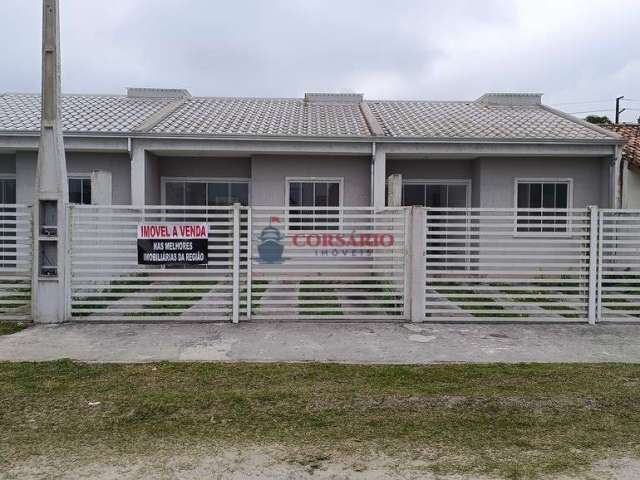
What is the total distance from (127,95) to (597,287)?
46.5ft

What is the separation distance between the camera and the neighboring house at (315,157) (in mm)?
12289

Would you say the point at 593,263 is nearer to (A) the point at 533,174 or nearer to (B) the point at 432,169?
(A) the point at 533,174

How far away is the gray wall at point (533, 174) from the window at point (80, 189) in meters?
9.68

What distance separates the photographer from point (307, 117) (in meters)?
14.7

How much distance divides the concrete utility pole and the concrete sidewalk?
1.55 feet

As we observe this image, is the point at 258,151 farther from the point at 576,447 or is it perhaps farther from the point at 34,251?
the point at 576,447

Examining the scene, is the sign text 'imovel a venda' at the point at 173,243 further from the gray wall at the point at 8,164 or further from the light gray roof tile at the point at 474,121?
the gray wall at the point at 8,164

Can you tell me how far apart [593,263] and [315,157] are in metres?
7.00

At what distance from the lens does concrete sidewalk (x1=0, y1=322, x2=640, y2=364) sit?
638 cm

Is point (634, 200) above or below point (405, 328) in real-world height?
above

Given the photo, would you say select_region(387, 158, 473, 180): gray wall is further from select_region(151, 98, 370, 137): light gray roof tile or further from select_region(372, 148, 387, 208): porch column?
select_region(151, 98, 370, 137): light gray roof tile

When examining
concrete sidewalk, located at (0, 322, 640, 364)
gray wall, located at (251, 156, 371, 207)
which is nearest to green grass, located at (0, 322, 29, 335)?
concrete sidewalk, located at (0, 322, 640, 364)

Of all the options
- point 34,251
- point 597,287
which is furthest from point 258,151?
point 597,287

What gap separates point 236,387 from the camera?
5.21 metres
